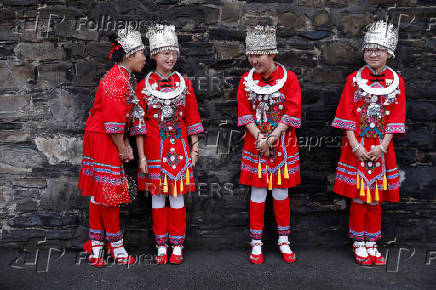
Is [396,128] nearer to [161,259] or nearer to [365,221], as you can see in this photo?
[365,221]

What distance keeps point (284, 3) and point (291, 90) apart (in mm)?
817

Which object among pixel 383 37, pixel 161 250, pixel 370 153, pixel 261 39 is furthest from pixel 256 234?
pixel 383 37

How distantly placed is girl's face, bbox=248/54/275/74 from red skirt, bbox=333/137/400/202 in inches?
35.7

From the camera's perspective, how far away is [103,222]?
3.51m

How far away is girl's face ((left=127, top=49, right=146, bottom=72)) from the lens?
3268mm

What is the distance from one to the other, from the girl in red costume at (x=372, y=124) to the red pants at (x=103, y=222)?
73.0 inches

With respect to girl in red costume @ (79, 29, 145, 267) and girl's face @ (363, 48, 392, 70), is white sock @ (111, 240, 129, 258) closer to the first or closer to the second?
girl in red costume @ (79, 29, 145, 267)

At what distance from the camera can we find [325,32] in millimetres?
3641

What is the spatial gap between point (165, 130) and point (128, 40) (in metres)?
0.75

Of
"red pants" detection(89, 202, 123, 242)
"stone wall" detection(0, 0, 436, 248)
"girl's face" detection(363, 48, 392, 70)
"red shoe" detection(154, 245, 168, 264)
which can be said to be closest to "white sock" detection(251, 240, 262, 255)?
"stone wall" detection(0, 0, 436, 248)

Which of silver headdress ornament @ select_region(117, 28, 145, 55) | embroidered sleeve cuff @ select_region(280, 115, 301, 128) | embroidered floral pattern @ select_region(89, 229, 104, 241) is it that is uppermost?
silver headdress ornament @ select_region(117, 28, 145, 55)

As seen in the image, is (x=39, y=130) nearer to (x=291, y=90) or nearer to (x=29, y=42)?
(x=29, y=42)

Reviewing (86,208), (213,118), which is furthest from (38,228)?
(213,118)

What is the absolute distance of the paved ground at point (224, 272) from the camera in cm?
324
